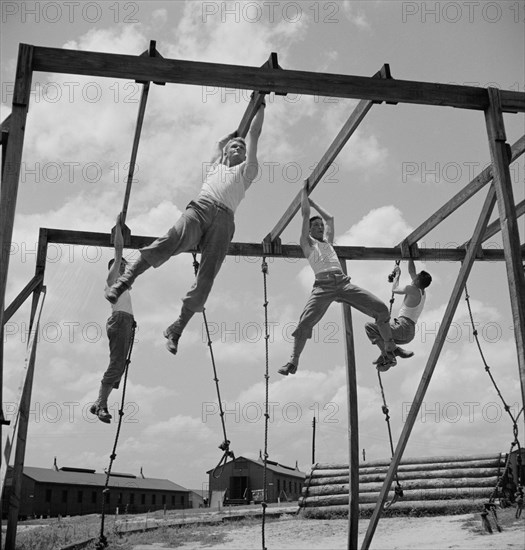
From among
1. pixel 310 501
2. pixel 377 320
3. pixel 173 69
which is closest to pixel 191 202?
pixel 173 69

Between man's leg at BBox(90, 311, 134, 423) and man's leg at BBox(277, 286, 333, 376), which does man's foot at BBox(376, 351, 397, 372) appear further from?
man's leg at BBox(90, 311, 134, 423)

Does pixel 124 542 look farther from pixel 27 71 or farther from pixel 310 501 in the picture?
pixel 27 71

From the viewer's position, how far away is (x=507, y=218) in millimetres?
5965

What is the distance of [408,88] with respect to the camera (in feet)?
20.7

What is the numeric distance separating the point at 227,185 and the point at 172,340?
1.63 m

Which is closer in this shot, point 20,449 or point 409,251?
point 20,449

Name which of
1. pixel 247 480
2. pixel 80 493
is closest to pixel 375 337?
pixel 80 493

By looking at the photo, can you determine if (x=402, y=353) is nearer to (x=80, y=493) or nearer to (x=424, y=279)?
(x=424, y=279)

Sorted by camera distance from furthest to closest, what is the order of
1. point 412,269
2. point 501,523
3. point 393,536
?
1. point 501,523
2. point 393,536
3. point 412,269

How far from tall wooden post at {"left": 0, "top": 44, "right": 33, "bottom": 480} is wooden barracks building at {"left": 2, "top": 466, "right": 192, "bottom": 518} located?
134 feet

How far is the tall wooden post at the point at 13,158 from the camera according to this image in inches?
202

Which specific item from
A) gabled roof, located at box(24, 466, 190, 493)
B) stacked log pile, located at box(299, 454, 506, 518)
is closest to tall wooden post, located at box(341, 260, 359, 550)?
stacked log pile, located at box(299, 454, 506, 518)

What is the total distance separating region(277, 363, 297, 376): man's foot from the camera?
767cm

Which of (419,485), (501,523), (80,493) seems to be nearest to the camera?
(501,523)
